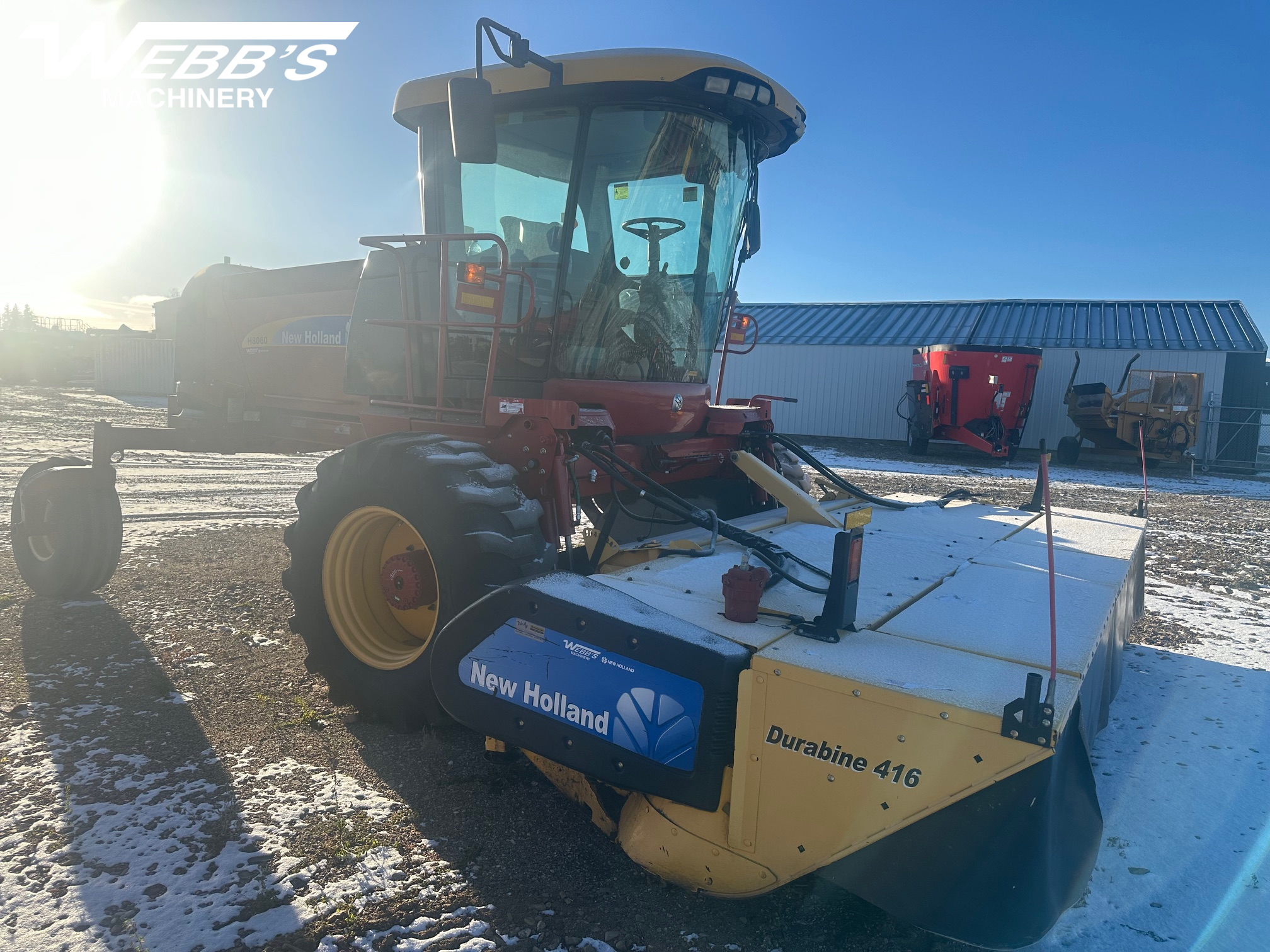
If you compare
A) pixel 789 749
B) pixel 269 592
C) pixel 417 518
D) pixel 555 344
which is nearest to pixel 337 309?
pixel 269 592

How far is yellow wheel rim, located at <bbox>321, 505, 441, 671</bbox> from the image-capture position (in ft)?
11.1

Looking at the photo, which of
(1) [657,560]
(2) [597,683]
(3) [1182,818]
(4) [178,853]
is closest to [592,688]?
(2) [597,683]

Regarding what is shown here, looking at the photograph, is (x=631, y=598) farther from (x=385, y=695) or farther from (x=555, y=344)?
(x=555, y=344)

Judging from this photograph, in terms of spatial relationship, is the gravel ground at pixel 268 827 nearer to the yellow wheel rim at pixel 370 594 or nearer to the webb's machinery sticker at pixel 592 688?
the yellow wheel rim at pixel 370 594

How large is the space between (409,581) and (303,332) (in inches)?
123

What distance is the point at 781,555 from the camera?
9.77 feet

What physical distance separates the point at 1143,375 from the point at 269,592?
60.2ft

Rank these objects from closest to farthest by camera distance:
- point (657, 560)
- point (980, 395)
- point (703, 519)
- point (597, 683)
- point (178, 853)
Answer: point (597, 683)
point (178, 853)
point (657, 560)
point (703, 519)
point (980, 395)

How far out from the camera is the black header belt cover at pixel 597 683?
7.01 ft

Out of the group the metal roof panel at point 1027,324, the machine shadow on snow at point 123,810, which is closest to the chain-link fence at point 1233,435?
the metal roof panel at point 1027,324

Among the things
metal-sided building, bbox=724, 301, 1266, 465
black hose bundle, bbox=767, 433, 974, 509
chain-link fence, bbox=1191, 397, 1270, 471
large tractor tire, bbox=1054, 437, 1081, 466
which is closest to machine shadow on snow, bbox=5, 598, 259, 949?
black hose bundle, bbox=767, 433, 974, 509

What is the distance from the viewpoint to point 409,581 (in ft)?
10.4

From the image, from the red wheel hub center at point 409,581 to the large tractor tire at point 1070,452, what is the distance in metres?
17.8

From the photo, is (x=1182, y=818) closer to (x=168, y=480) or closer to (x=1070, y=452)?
(x=168, y=480)
